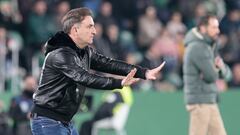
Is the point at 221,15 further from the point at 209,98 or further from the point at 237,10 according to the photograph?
the point at 209,98

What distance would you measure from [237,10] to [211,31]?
9.23m

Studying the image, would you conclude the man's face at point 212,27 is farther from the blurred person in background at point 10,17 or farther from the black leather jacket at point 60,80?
the blurred person in background at point 10,17

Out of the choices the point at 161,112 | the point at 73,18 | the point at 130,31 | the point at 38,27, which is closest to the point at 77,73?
the point at 73,18

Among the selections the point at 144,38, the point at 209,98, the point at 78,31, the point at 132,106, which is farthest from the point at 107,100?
the point at 78,31

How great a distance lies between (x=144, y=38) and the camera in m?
18.9

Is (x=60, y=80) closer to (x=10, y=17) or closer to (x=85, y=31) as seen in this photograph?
(x=85, y=31)

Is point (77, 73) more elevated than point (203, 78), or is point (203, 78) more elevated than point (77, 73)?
point (203, 78)

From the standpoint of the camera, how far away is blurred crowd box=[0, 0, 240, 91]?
17.0 m

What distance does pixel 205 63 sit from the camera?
1091 cm

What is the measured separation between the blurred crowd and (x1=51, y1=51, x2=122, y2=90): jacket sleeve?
8604 millimetres

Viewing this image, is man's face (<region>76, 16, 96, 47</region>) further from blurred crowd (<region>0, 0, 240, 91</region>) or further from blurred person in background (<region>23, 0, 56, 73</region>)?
blurred person in background (<region>23, 0, 56, 73</region>)

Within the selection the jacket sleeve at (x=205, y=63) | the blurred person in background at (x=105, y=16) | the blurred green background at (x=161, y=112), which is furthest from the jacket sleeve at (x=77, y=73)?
the blurred person in background at (x=105, y=16)

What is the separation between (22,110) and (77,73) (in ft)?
21.3

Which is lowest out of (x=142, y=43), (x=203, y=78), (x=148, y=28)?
(x=203, y=78)
